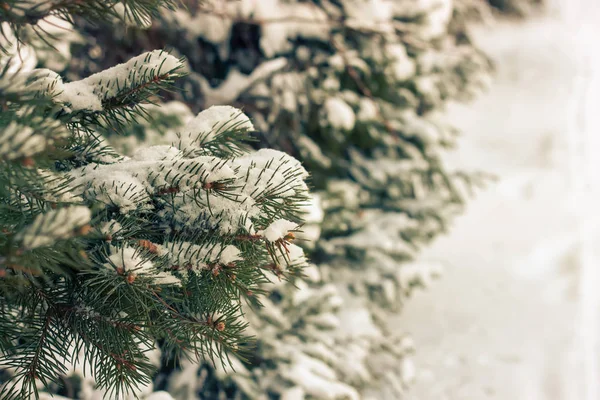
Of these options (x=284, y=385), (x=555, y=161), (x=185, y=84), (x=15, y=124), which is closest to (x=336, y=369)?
(x=284, y=385)

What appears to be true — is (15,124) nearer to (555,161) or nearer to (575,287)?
(575,287)

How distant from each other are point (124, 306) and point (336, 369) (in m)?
2.42

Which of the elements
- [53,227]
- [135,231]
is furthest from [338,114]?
[53,227]

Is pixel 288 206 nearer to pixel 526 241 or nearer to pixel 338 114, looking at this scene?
pixel 338 114

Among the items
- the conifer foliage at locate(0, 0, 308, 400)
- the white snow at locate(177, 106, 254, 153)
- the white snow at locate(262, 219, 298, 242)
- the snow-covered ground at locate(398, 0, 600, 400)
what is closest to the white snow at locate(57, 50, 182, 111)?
the conifer foliage at locate(0, 0, 308, 400)

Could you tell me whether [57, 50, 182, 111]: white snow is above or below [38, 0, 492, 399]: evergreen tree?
below

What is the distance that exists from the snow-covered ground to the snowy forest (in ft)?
0.12

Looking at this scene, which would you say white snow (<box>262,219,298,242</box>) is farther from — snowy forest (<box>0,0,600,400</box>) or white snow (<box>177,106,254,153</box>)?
white snow (<box>177,106,254,153</box>)

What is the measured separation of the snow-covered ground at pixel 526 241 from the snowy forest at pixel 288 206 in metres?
0.04

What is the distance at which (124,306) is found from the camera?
104 cm

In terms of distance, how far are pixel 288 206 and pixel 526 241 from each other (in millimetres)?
6838

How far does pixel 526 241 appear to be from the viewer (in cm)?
712

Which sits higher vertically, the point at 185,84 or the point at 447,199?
the point at 447,199

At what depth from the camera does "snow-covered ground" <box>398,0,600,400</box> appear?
457 cm
